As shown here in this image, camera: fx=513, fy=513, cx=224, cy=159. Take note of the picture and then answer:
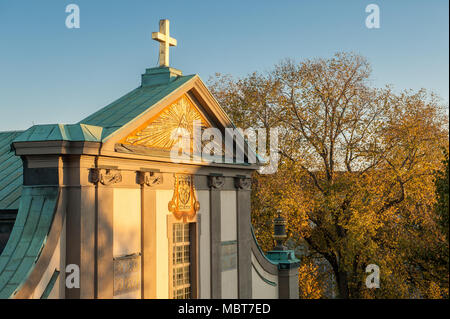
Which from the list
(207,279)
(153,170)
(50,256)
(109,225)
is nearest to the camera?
(50,256)

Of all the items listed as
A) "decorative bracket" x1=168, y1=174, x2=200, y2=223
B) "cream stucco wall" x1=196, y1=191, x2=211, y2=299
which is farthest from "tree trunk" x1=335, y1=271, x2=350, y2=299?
"decorative bracket" x1=168, y1=174, x2=200, y2=223

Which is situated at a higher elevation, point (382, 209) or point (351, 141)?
point (351, 141)

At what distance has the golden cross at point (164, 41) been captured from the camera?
10.9 metres

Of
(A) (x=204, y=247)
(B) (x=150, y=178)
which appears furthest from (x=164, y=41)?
(A) (x=204, y=247)

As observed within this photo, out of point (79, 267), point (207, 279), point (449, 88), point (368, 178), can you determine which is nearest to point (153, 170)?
point (79, 267)

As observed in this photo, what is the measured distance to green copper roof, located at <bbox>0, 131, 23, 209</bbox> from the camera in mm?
9102

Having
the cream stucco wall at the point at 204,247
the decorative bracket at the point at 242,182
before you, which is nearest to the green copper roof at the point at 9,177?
the cream stucco wall at the point at 204,247

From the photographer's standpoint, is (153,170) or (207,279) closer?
(153,170)

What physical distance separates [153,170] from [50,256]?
2534 mm

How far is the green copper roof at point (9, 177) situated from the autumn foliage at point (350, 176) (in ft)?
45.1

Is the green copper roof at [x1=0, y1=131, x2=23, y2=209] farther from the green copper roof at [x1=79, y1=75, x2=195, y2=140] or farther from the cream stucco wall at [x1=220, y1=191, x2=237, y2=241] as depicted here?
the cream stucco wall at [x1=220, y1=191, x2=237, y2=241]

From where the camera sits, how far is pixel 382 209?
2366 cm

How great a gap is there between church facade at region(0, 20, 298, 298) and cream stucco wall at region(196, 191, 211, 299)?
0.9 inches
